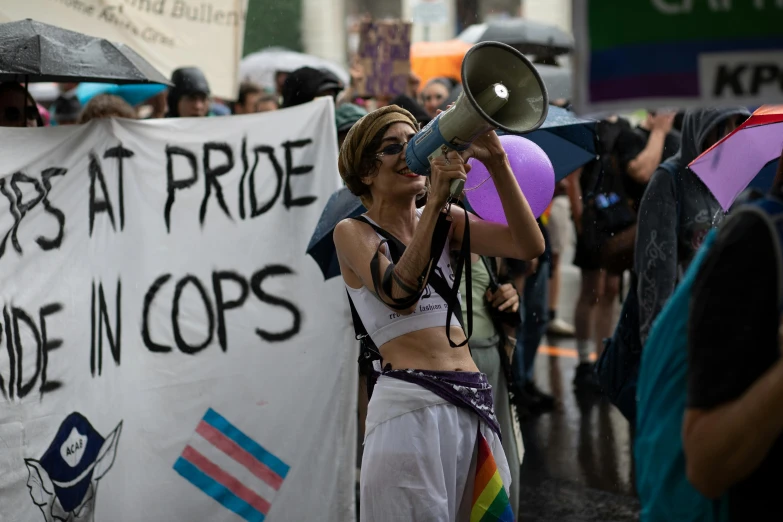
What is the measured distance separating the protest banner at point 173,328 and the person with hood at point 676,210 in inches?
47.5

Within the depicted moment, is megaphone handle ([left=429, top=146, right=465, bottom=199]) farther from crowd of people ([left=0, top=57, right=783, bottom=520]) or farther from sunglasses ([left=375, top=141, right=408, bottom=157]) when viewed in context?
sunglasses ([left=375, top=141, right=408, bottom=157])

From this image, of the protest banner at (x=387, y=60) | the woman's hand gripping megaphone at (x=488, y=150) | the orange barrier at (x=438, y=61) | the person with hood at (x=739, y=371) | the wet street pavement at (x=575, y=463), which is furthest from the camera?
the orange barrier at (x=438, y=61)

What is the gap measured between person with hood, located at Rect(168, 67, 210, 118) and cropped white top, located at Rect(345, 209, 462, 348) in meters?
3.35

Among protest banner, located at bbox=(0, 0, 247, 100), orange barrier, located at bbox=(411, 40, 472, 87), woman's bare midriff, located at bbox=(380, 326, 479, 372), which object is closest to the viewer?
woman's bare midriff, located at bbox=(380, 326, 479, 372)

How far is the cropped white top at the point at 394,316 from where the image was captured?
287 cm

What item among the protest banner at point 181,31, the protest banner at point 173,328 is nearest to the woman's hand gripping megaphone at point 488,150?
the protest banner at point 173,328

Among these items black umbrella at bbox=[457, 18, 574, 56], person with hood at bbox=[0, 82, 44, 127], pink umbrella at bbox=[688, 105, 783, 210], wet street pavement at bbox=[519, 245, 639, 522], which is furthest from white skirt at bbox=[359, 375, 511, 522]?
black umbrella at bbox=[457, 18, 574, 56]

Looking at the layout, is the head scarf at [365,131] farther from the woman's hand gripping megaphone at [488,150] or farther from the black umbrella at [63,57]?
the black umbrella at [63,57]

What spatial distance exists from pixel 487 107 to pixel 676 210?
170cm

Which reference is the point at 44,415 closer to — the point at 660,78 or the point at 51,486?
the point at 51,486

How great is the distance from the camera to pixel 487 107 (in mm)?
2666

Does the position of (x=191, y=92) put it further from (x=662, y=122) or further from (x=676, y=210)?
(x=676, y=210)

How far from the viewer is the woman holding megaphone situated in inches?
108

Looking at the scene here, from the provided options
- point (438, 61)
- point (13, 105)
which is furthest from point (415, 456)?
point (438, 61)
